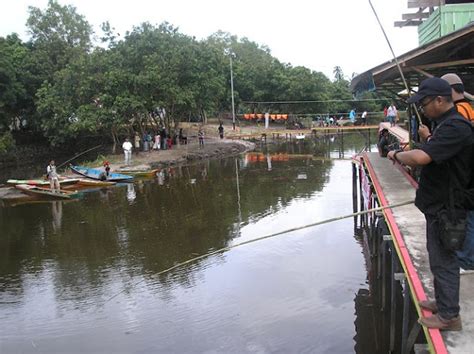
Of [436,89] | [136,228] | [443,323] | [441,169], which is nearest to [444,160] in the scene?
[441,169]

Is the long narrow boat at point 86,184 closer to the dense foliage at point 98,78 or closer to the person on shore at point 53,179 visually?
the person on shore at point 53,179

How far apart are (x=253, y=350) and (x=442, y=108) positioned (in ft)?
16.8

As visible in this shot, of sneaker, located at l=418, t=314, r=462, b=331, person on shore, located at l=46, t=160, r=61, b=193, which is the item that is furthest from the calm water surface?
sneaker, located at l=418, t=314, r=462, b=331

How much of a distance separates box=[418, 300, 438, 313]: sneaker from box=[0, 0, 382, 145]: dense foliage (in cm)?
2739

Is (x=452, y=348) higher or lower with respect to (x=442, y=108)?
lower

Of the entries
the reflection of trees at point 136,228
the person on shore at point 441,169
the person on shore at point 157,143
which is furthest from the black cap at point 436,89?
the person on shore at point 157,143

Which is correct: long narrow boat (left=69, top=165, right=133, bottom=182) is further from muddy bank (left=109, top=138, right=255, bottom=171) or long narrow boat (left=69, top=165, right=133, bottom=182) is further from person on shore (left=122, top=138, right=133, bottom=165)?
person on shore (left=122, top=138, right=133, bottom=165)

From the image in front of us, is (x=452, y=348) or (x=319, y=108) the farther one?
(x=319, y=108)

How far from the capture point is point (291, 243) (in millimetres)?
12969

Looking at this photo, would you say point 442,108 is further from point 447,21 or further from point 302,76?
point 302,76

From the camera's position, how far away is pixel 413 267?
536cm

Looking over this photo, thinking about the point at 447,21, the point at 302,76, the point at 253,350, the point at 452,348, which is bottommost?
the point at 253,350

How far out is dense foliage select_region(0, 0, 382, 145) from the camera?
1236 inches

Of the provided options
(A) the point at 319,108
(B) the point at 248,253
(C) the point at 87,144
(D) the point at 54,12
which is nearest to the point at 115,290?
(B) the point at 248,253
